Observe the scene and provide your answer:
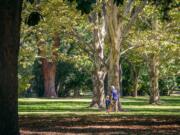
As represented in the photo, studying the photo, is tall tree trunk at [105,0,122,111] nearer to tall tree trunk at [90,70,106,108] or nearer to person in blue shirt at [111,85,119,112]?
person in blue shirt at [111,85,119,112]

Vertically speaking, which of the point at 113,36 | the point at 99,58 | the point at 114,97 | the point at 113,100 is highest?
the point at 113,36

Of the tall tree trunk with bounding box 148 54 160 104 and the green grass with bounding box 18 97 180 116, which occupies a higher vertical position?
the tall tree trunk with bounding box 148 54 160 104

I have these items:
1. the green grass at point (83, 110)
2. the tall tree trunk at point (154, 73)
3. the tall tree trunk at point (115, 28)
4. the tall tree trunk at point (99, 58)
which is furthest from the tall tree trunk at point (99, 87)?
the tall tree trunk at point (154, 73)

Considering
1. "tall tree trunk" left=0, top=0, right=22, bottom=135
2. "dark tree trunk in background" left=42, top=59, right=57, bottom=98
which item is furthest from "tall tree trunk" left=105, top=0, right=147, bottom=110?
"dark tree trunk in background" left=42, top=59, right=57, bottom=98

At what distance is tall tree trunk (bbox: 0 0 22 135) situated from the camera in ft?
36.1

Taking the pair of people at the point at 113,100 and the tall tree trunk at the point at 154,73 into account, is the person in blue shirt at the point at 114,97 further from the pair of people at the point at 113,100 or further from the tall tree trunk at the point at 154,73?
the tall tree trunk at the point at 154,73

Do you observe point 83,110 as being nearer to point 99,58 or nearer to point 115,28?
point 99,58

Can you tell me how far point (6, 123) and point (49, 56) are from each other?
109 feet

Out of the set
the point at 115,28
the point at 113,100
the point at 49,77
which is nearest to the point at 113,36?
the point at 115,28

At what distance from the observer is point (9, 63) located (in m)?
11.1

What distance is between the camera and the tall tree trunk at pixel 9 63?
11.0 metres

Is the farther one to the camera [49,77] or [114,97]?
[49,77]

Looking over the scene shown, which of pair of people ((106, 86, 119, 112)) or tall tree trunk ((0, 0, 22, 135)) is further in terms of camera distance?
pair of people ((106, 86, 119, 112))

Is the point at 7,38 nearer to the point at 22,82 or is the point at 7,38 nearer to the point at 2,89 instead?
the point at 2,89
